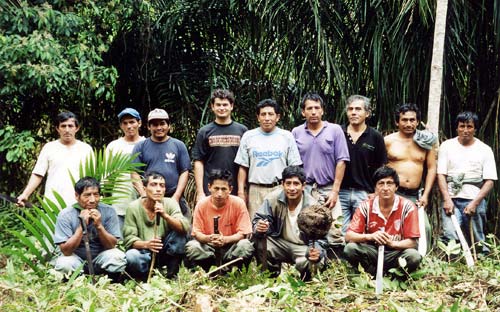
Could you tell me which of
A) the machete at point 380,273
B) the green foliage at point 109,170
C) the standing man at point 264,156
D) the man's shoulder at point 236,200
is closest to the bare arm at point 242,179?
the standing man at point 264,156

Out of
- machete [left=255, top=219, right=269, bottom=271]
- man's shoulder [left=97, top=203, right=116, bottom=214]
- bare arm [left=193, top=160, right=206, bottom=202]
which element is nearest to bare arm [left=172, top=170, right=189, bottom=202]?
bare arm [left=193, top=160, right=206, bottom=202]

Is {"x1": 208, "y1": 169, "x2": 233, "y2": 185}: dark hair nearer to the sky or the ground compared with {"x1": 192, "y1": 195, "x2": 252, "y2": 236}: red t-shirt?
nearer to the sky

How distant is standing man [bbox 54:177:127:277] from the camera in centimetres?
541

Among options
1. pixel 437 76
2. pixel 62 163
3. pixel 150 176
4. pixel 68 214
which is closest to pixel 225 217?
pixel 150 176

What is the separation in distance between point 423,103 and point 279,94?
1.67 m

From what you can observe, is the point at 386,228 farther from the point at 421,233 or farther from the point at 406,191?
the point at 406,191

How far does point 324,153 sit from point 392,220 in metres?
0.84

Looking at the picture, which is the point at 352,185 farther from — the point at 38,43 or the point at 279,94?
the point at 38,43

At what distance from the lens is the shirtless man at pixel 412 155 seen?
614cm

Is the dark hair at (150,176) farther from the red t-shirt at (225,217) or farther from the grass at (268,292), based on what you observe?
the grass at (268,292)

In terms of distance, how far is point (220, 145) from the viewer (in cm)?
619

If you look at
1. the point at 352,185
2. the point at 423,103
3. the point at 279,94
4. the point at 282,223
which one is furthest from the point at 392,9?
the point at 282,223

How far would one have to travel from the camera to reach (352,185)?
6160 millimetres

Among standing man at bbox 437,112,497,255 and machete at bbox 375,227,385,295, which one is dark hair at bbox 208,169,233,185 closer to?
machete at bbox 375,227,385,295
